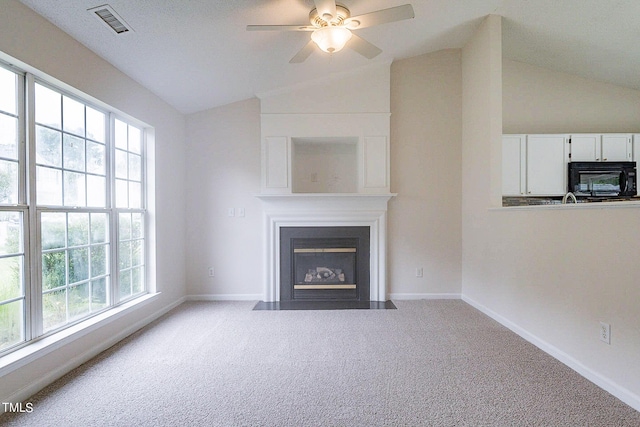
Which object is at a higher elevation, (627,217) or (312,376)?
(627,217)

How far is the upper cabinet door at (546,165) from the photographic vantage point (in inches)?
143

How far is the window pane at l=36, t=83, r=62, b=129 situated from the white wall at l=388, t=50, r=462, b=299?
130 inches

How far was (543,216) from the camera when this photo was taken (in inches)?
92.0

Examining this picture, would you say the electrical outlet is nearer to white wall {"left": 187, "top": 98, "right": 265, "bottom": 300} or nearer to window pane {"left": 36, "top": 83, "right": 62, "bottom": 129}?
white wall {"left": 187, "top": 98, "right": 265, "bottom": 300}

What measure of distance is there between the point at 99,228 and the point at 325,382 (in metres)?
2.28

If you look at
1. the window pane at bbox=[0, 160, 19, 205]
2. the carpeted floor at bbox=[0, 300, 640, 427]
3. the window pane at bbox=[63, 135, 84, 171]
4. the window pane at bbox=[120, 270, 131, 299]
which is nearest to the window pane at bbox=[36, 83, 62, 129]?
the window pane at bbox=[63, 135, 84, 171]

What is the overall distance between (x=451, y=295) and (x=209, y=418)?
3171 millimetres

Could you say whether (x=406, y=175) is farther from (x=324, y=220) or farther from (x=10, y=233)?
(x=10, y=233)

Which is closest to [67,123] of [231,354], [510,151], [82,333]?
[82,333]

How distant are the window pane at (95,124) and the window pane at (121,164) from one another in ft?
0.77

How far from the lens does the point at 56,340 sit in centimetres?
193

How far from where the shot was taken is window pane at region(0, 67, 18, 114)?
5.62 feet

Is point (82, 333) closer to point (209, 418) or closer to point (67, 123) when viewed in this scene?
point (209, 418)

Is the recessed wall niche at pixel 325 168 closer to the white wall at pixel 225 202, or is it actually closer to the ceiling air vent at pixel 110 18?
the white wall at pixel 225 202
